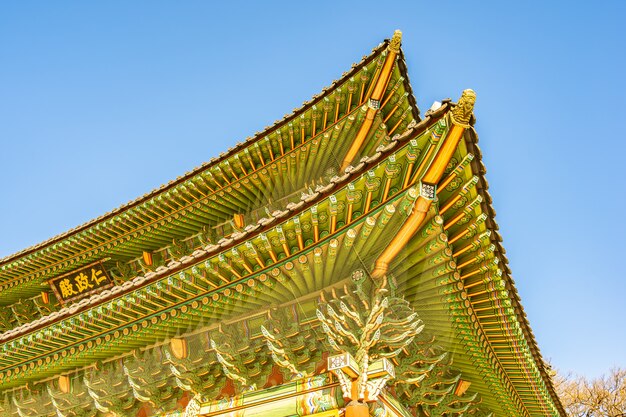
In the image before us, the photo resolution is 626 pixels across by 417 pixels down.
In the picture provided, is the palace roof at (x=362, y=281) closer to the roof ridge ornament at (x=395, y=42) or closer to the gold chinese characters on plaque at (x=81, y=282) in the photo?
the roof ridge ornament at (x=395, y=42)

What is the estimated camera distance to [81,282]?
13.3m

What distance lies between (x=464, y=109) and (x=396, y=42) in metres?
4.72

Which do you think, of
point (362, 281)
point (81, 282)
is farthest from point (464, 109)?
point (81, 282)

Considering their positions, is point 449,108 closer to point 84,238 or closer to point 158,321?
point 158,321

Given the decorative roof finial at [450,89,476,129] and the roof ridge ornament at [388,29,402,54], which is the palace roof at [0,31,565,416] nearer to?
the decorative roof finial at [450,89,476,129]

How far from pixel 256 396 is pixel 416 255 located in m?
2.79

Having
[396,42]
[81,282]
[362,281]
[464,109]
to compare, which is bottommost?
[362,281]

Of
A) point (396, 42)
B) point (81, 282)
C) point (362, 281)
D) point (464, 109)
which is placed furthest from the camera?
point (81, 282)

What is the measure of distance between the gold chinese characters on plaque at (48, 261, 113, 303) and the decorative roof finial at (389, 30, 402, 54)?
8992 mm

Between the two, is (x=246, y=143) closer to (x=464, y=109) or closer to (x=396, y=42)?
(x=396, y=42)

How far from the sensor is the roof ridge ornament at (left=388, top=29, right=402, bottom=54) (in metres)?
9.30

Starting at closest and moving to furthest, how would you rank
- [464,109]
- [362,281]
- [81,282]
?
[464,109], [362,281], [81,282]

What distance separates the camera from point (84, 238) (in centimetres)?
1223

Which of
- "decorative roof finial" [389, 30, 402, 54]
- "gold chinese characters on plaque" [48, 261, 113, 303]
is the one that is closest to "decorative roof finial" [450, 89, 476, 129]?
"decorative roof finial" [389, 30, 402, 54]
